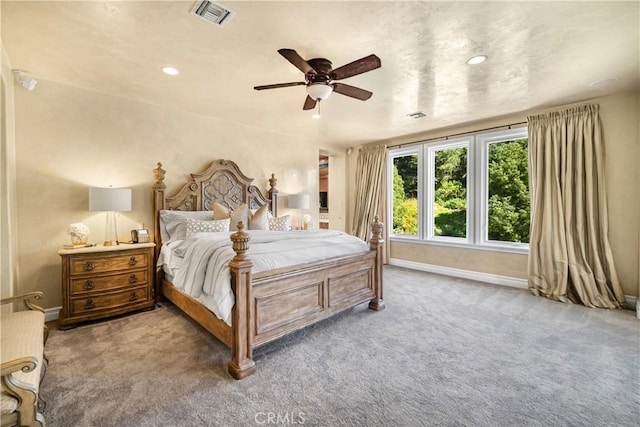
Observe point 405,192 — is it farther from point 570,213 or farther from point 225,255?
point 225,255

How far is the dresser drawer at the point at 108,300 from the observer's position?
9.07ft

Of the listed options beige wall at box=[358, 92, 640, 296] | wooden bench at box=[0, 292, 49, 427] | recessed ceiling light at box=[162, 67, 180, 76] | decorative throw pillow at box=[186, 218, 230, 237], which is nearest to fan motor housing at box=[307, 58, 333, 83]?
recessed ceiling light at box=[162, 67, 180, 76]

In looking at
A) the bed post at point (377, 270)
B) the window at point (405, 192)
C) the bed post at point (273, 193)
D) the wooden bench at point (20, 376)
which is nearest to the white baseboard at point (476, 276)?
the window at point (405, 192)

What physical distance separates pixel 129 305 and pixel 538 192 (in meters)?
5.54

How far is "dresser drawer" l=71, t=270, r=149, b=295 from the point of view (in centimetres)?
276

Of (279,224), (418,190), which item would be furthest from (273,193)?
(418,190)

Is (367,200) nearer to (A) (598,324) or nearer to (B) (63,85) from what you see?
(A) (598,324)

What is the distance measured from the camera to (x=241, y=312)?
6.63ft

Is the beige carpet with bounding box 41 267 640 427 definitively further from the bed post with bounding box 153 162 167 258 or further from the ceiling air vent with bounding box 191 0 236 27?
the ceiling air vent with bounding box 191 0 236 27

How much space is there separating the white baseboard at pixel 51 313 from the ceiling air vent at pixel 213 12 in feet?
11.2

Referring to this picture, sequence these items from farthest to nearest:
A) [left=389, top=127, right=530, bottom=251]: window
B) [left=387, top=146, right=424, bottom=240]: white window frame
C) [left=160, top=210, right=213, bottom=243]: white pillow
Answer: [left=387, top=146, right=424, bottom=240]: white window frame → [left=389, top=127, right=530, bottom=251]: window → [left=160, top=210, right=213, bottom=243]: white pillow

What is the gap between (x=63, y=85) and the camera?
10.0ft

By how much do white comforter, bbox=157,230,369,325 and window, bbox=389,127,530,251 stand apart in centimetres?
252

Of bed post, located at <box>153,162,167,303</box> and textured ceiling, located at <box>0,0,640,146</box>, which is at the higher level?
textured ceiling, located at <box>0,0,640,146</box>
